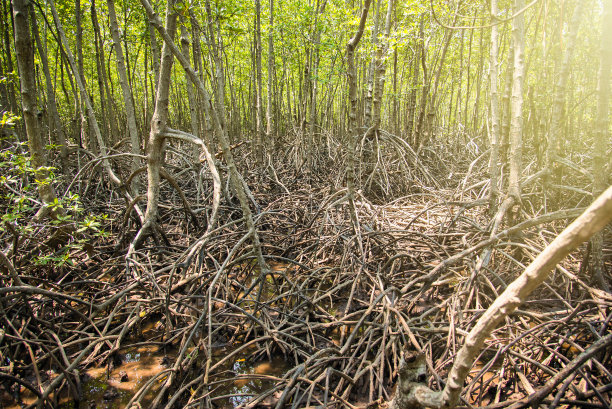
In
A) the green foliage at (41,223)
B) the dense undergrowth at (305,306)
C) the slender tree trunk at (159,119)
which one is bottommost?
the dense undergrowth at (305,306)

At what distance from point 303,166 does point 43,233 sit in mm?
3846

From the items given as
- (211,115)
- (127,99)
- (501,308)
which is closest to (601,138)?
(501,308)

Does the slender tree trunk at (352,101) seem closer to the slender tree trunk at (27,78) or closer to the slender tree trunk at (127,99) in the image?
the slender tree trunk at (27,78)

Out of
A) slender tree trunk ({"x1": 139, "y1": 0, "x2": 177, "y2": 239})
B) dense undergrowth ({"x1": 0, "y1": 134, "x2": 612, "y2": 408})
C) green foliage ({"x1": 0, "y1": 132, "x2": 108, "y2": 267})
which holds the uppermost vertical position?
slender tree trunk ({"x1": 139, "y1": 0, "x2": 177, "y2": 239})

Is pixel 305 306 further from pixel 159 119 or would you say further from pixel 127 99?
pixel 127 99

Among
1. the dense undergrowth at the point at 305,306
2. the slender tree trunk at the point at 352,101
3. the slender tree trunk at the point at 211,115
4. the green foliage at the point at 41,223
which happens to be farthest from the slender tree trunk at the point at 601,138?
the green foliage at the point at 41,223

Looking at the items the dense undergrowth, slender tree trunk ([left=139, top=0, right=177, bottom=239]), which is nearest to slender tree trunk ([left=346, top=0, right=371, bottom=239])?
the dense undergrowth

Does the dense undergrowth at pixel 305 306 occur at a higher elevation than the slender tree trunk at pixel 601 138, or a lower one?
lower

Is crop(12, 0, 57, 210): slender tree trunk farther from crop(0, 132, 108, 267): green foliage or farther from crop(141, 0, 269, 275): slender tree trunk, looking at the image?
crop(141, 0, 269, 275): slender tree trunk

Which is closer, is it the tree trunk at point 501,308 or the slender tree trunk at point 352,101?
the tree trunk at point 501,308

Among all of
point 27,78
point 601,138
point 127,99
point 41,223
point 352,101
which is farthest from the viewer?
point 127,99

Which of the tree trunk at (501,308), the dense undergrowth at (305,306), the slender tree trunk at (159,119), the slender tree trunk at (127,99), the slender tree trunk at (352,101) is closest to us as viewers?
the tree trunk at (501,308)

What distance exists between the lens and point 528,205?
3145 mm

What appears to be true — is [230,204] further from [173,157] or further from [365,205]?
[173,157]
